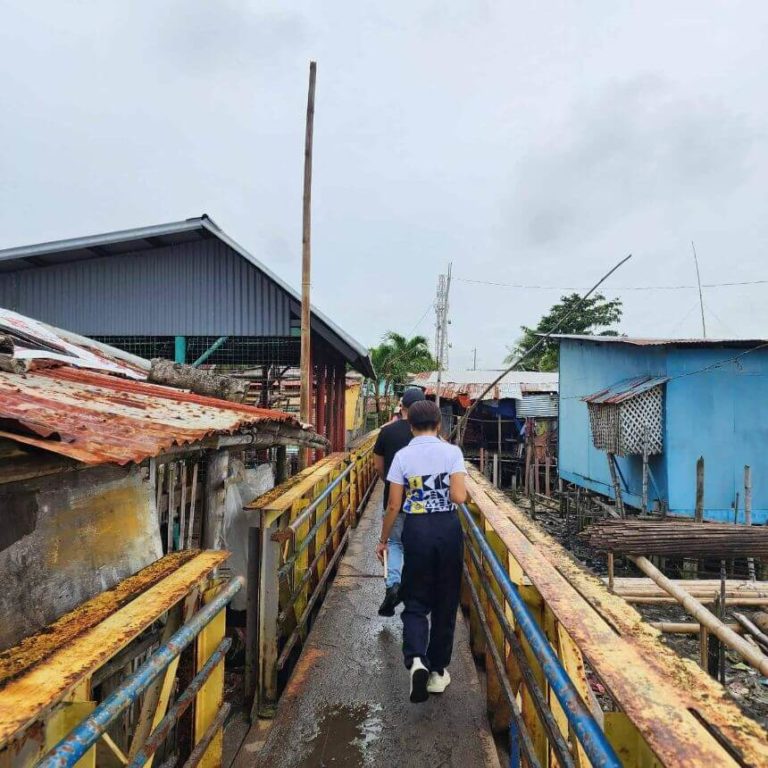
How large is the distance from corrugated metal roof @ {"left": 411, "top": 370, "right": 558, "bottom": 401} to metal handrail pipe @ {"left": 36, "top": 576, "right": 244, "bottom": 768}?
59.7 feet

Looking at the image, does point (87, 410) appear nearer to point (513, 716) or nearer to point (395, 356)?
point (513, 716)

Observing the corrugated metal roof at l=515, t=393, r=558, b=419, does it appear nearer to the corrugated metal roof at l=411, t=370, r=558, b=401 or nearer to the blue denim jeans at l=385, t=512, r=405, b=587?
the corrugated metal roof at l=411, t=370, r=558, b=401

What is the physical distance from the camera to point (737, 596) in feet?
24.6

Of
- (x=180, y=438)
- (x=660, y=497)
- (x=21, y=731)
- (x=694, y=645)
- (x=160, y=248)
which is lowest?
(x=694, y=645)

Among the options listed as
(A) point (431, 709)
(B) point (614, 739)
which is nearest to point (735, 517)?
(A) point (431, 709)

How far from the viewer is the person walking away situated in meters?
2.82

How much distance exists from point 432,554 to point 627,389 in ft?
34.5

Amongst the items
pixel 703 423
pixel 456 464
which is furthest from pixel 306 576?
pixel 703 423

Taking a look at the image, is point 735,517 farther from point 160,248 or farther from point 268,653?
point 160,248

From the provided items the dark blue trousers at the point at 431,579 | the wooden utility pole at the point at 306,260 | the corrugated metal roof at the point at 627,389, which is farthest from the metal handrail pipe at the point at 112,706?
the corrugated metal roof at the point at 627,389

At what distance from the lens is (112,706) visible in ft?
3.89

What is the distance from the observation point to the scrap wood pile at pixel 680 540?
18.2 ft

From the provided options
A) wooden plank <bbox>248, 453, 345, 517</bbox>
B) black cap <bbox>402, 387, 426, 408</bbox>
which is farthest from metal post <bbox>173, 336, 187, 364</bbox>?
black cap <bbox>402, 387, 426, 408</bbox>

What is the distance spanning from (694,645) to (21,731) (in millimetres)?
10013
